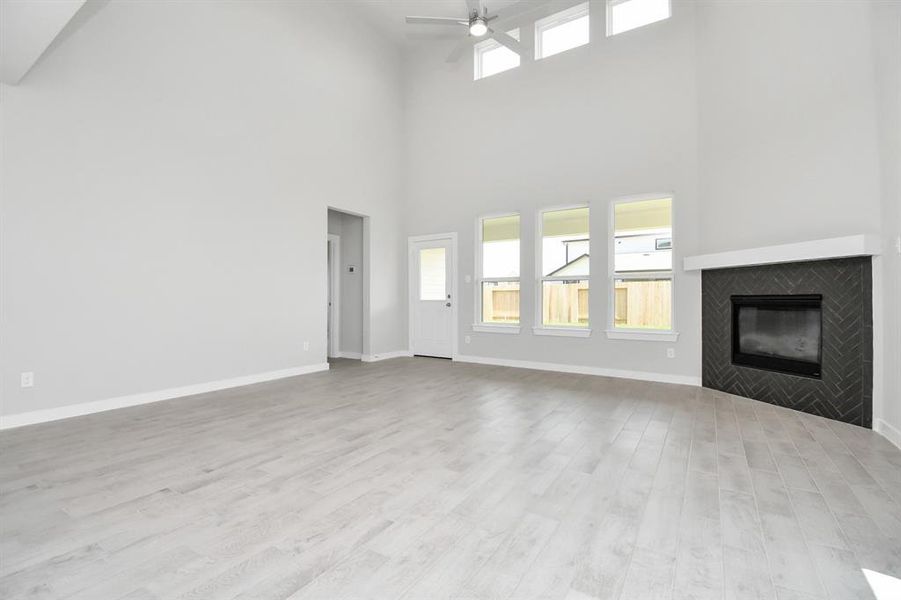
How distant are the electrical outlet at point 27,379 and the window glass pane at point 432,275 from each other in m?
4.89

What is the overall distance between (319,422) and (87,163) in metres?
3.12

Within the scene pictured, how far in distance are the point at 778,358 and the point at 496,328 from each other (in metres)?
3.43

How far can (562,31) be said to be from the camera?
603 centimetres

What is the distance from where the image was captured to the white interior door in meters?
6.94

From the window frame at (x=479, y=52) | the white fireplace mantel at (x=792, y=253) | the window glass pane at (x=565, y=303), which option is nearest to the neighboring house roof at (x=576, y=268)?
the window glass pane at (x=565, y=303)

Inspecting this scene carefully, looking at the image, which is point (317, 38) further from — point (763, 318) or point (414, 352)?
point (763, 318)

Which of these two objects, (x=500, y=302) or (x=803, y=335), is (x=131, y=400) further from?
(x=803, y=335)

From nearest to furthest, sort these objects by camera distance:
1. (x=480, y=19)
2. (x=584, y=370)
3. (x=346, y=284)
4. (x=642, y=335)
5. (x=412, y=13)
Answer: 1. (x=480, y=19)
2. (x=642, y=335)
3. (x=584, y=370)
4. (x=412, y=13)
5. (x=346, y=284)

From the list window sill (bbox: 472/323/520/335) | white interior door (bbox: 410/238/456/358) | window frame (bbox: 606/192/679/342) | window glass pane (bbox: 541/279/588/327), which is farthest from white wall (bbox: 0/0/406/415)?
window frame (bbox: 606/192/679/342)

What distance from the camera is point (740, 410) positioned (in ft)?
12.5

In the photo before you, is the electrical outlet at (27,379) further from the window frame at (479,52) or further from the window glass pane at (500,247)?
the window frame at (479,52)

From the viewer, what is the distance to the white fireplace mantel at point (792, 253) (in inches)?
125

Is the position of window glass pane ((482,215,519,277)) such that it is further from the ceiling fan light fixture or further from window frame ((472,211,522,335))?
the ceiling fan light fixture

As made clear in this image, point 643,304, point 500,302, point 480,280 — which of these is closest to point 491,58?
point 480,280
